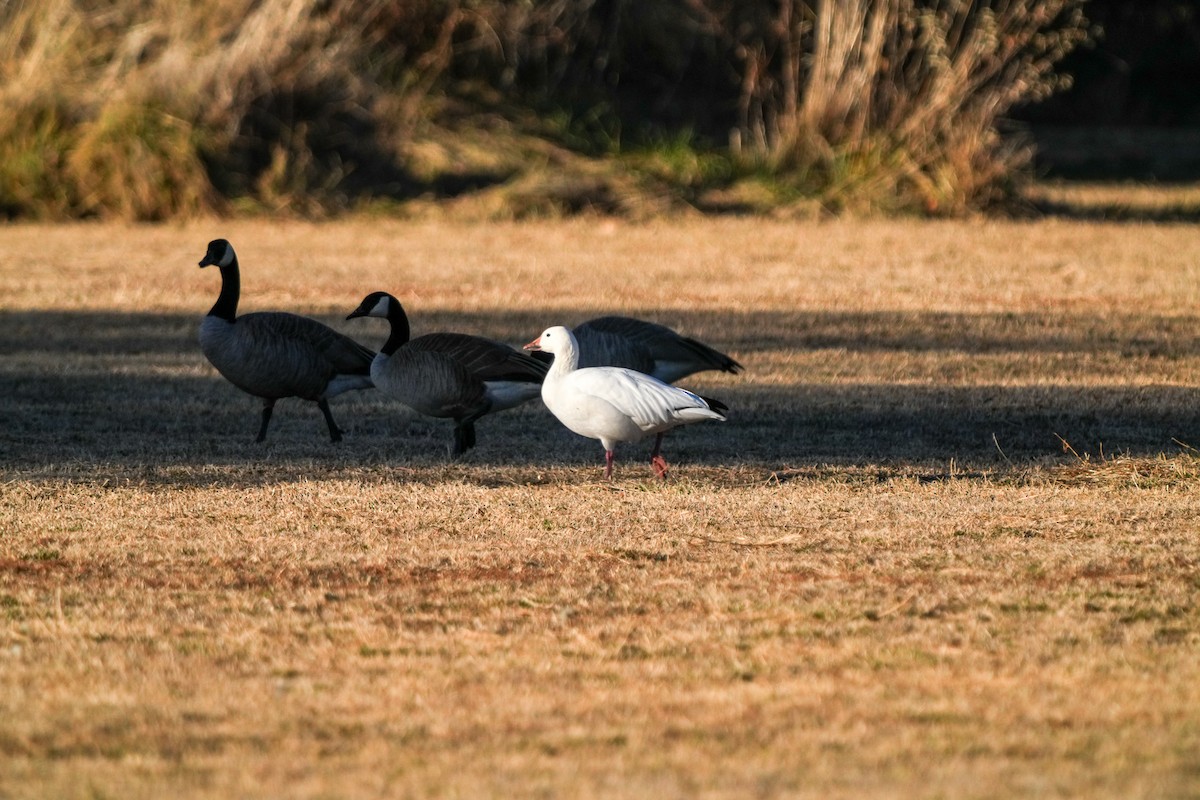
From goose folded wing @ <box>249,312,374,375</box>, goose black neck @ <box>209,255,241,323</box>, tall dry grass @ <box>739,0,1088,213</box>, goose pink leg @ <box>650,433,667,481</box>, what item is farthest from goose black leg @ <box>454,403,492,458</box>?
tall dry grass @ <box>739,0,1088,213</box>

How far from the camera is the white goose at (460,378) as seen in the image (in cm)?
882

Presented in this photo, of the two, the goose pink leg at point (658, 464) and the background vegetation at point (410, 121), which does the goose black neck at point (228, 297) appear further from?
the background vegetation at point (410, 121)

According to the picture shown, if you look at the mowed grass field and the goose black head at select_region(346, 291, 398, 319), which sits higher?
the goose black head at select_region(346, 291, 398, 319)

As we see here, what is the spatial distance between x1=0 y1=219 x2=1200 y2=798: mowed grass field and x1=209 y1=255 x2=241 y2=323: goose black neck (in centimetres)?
68

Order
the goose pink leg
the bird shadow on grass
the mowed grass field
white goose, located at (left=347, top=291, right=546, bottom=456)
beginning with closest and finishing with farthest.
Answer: the mowed grass field → the goose pink leg → the bird shadow on grass → white goose, located at (left=347, top=291, right=546, bottom=456)

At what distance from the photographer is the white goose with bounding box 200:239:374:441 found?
30.3 feet

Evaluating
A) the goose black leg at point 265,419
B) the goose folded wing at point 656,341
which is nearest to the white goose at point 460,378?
the goose black leg at point 265,419

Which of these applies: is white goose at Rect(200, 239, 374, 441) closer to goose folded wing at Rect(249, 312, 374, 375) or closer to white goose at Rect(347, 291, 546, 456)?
goose folded wing at Rect(249, 312, 374, 375)

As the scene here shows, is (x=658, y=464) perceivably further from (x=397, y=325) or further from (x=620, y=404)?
(x=397, y=325)

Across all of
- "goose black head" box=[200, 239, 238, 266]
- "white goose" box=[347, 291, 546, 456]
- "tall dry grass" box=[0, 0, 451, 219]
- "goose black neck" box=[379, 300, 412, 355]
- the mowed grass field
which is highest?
"tall dry grass" box=[0, 0, 451, 219]

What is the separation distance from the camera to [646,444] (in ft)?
30.5

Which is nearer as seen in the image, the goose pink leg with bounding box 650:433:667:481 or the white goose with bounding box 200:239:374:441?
the goose pink leg with bounding box 650:433:667:481

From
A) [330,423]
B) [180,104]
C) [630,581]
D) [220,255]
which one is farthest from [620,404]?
[180,104]

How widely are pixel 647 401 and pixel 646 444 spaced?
63.0 inches
